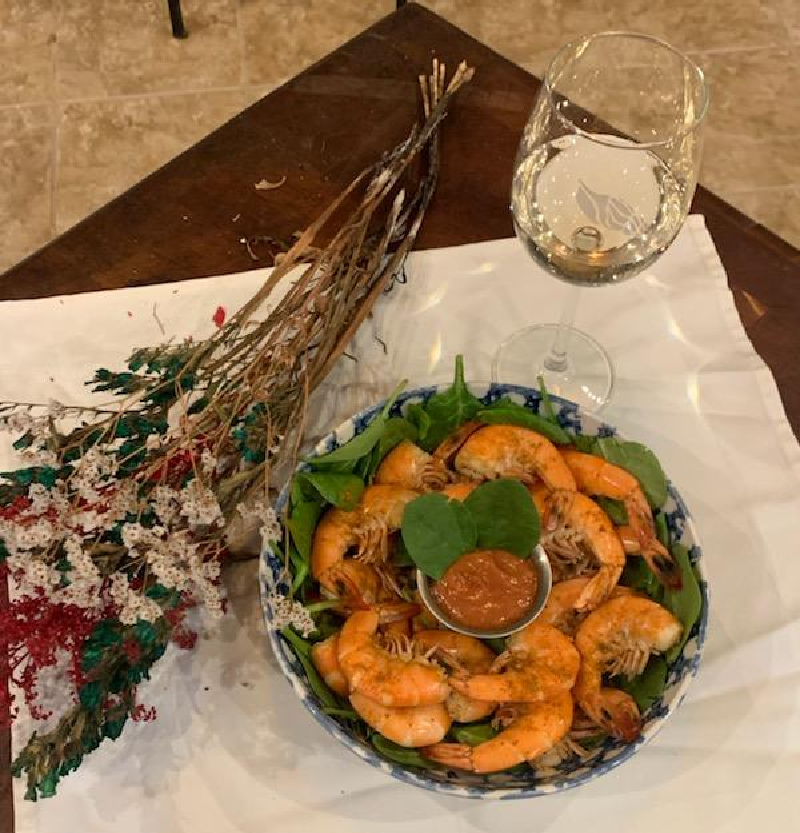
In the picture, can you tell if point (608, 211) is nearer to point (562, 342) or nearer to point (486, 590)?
point (562, 342)

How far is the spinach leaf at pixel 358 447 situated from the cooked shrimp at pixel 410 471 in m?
0.02

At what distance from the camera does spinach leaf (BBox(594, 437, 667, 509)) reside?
0.77 m

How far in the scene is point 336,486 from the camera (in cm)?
76

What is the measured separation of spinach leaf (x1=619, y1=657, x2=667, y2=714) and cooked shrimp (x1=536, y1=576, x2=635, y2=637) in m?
0.06

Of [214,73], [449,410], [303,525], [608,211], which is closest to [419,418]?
[449,410]

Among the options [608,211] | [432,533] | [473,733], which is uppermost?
[608,211]

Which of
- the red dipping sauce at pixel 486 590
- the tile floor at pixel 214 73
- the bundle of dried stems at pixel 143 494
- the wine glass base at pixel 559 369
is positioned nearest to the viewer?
the bundle of dried stems at pixel 143 494

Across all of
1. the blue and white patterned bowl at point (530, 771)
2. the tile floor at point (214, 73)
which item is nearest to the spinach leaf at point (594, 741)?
the blue and white patterned bowl at point (530, 771)

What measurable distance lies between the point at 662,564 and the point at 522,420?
0.56 feet

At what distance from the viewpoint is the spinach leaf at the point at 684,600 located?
28.1 inches

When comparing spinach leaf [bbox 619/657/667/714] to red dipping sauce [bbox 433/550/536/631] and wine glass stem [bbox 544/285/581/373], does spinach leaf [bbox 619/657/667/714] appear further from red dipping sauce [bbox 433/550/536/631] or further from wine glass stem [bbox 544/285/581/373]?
wine glass stem [bbox 544/285/581/373]

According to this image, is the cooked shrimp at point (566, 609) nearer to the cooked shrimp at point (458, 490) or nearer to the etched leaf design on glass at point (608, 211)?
the cooked shrimp at point (458, 490)

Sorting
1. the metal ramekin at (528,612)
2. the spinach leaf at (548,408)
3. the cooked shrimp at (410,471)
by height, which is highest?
the spinach leaf at (548,408)

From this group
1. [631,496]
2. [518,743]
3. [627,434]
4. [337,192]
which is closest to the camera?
[518,743]
